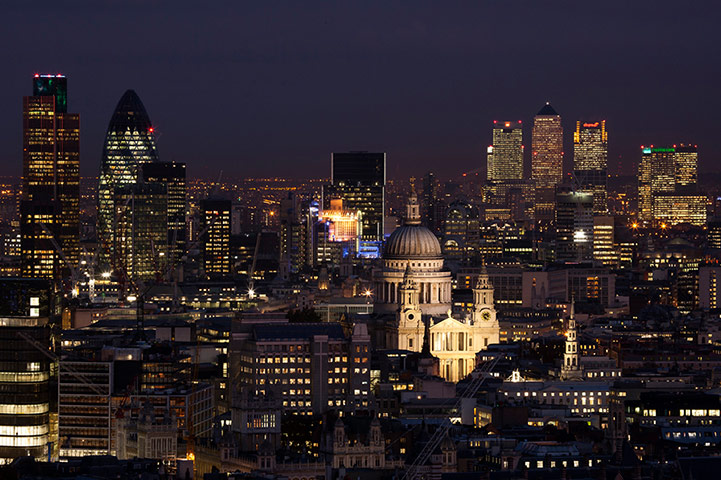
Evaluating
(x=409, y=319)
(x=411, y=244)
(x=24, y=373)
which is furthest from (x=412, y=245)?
(x=24, y=373)

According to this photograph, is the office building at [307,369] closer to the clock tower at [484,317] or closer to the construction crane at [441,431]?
the construction crane at [441,431]

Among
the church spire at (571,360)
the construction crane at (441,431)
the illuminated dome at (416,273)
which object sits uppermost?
the illuminated dome at (416,273)

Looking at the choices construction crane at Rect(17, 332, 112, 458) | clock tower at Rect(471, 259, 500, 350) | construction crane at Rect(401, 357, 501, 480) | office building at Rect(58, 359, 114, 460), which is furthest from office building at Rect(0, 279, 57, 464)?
clock tower at Rect(471, 259, 500, 350)

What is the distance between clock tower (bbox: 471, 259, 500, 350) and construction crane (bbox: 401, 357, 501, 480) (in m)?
10.8

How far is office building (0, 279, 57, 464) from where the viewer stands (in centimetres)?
14462

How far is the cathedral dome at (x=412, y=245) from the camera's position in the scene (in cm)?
19438

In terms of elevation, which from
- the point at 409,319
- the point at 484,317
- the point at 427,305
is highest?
the point at 427,305

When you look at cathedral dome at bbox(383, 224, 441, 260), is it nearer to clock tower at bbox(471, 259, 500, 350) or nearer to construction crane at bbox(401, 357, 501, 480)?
clock tower at bbox(471, 259, 500, 350)

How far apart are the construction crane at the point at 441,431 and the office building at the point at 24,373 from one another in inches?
888

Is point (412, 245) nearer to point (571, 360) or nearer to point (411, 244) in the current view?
point (411, 244)

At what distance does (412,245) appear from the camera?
194750 mm

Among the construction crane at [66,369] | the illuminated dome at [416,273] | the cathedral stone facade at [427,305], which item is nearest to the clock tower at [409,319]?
the cathedral stone facade at [427,305]

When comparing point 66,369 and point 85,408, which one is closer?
point 85,408

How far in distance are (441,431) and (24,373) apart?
85.4 ft
